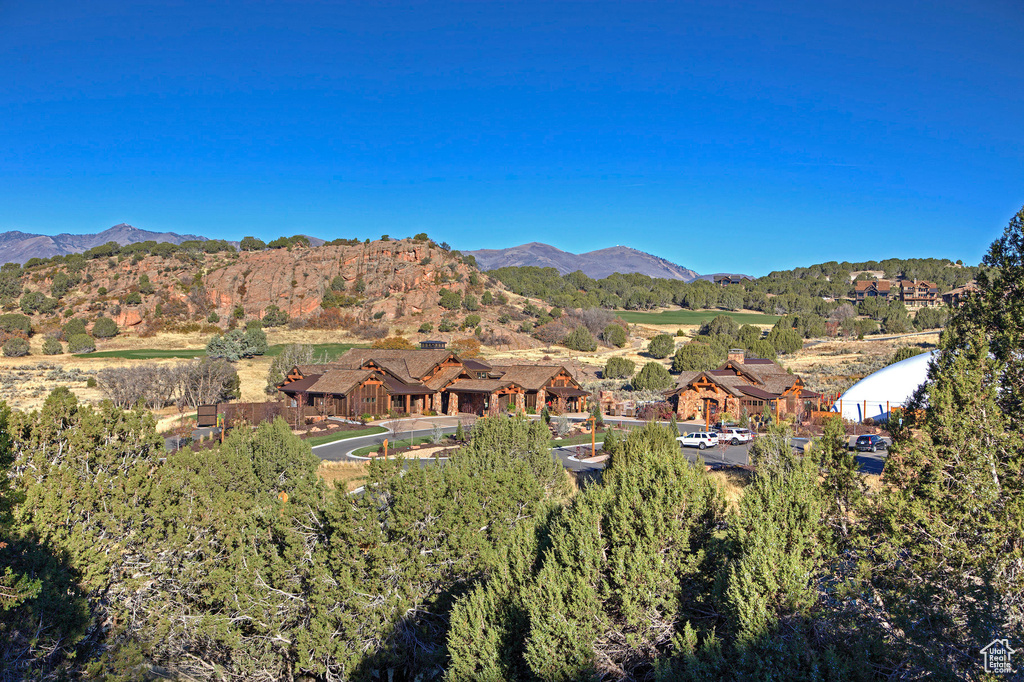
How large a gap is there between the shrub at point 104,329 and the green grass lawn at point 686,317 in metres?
82.2

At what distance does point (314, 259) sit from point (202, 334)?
30343 mm

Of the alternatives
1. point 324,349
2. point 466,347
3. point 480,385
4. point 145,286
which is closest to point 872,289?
point 466,347

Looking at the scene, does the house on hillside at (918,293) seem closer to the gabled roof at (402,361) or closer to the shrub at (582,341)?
the shrub at (582,341)

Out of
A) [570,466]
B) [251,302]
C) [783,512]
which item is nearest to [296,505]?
[783,512]

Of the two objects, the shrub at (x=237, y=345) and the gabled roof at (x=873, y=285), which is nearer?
the shrub at (x=237, y=345)

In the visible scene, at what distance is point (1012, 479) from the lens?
23.6 ft

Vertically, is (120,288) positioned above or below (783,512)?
above

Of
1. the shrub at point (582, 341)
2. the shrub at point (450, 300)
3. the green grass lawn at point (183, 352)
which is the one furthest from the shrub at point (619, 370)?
the shrub at point (450, 300)

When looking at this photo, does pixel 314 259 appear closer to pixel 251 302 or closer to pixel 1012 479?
pixel 251 302

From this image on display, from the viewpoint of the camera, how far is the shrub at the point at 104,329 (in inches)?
3386

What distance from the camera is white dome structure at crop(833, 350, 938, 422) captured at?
123 ft

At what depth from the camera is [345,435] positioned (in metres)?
36.9

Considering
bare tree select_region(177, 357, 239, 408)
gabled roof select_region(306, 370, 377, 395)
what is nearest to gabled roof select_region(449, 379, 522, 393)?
gabled roof select_region(306, 370, 377, 395)

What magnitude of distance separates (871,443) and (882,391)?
1144cm
